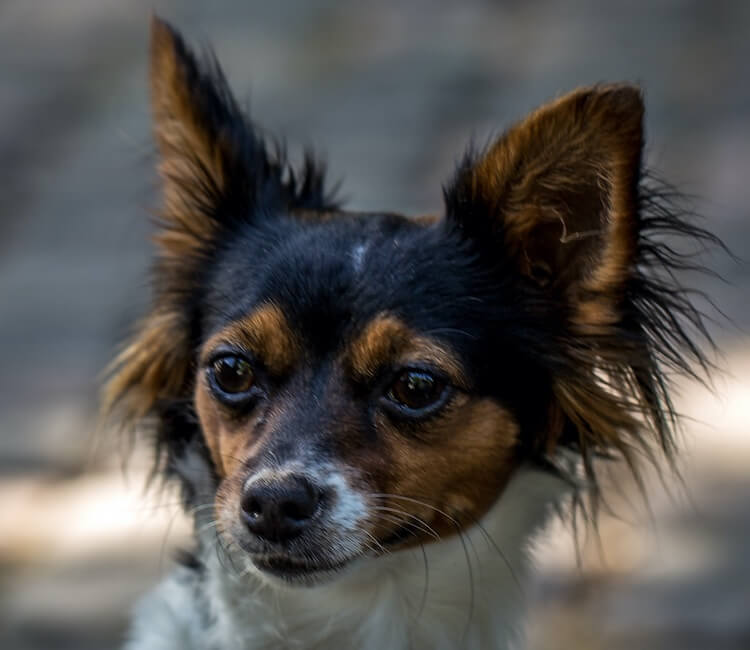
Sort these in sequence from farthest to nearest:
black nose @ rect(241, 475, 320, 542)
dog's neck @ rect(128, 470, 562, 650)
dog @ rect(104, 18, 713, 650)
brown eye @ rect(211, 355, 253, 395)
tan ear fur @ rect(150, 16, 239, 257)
A: tan ear fur @ rect(150, 16, 239, 257) → dog's neck @ rect(128, 470, 562, 650) → brown eye @ rect(211, 355, 253, 395) → dog @ rect(104, 18, 713, 650) → black nose @ rect(241, 475, 320, 542)

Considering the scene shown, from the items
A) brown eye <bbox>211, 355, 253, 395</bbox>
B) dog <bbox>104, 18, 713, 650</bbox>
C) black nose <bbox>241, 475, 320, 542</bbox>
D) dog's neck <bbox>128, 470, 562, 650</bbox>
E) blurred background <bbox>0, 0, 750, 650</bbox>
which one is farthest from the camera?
blurred background <bbox>0, 0, 750, 650</bbox>

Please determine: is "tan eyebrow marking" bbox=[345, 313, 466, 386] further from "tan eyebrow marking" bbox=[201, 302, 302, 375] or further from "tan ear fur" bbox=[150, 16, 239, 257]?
"tan ear fur" bbox=[150, 16, 239, 257]

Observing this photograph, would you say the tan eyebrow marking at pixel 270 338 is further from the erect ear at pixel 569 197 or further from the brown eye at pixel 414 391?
the erect ear at pixel 569 197

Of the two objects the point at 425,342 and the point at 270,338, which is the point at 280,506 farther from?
the point at 425,342

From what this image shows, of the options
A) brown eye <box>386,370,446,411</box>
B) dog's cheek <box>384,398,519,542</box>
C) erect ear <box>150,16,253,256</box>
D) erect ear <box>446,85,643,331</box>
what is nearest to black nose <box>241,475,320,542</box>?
dog's cheek <box>384,398,519,542</box>

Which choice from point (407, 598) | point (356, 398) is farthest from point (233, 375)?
point (407, 598)

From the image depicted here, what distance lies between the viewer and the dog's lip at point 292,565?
3248 mm

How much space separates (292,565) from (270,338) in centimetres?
53

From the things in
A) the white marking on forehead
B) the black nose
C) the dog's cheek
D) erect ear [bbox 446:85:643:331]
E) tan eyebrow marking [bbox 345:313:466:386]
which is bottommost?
the black nose

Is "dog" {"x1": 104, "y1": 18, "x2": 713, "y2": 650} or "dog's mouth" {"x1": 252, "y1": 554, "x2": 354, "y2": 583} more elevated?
"dog" {"x1": 104, "y1": 18, "x2": 713, "y2": 650}

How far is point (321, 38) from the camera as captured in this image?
9.52 m

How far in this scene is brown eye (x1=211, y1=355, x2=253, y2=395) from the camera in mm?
3387

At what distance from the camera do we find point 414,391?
329cm

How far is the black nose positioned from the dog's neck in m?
0.38
